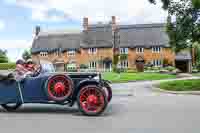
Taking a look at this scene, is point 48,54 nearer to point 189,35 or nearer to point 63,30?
point 63,30

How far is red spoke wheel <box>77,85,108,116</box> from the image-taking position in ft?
32.3

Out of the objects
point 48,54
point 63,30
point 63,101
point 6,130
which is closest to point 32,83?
point 63,101

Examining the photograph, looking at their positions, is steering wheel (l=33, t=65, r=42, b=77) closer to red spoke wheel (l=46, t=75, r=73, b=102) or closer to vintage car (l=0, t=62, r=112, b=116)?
vintage car (l=0, t=62, r=112, b=116)

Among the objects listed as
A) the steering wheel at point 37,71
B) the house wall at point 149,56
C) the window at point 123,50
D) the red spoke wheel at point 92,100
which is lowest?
the red spoke wheel at point 92,100

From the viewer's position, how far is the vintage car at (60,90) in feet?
32.4

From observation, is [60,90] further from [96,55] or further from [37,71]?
[96,55]

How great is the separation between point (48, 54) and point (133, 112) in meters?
64.5

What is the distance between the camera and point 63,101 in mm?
9953

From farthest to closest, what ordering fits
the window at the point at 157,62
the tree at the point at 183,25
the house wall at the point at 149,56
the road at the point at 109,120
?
the window at the point at 157,62
the house wall at the point at 149,56
the tree at the point at 183,25
the road at the point at 109,120

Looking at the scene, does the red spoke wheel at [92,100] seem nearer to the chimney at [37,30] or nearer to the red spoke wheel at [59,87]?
the red spoke wheel at [59,87]

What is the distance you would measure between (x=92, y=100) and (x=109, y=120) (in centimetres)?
95

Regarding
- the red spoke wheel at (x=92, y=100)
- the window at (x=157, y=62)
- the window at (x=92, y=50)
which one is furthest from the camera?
the window at (x=92, y=50)

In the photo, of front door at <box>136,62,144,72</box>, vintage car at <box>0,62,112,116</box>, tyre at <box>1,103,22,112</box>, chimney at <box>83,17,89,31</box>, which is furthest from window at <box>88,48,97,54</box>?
vintage car at <box>0,62,112,116</box>

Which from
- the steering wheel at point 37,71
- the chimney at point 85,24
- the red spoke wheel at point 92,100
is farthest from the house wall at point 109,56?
the red spoke wheel at point 92,100
